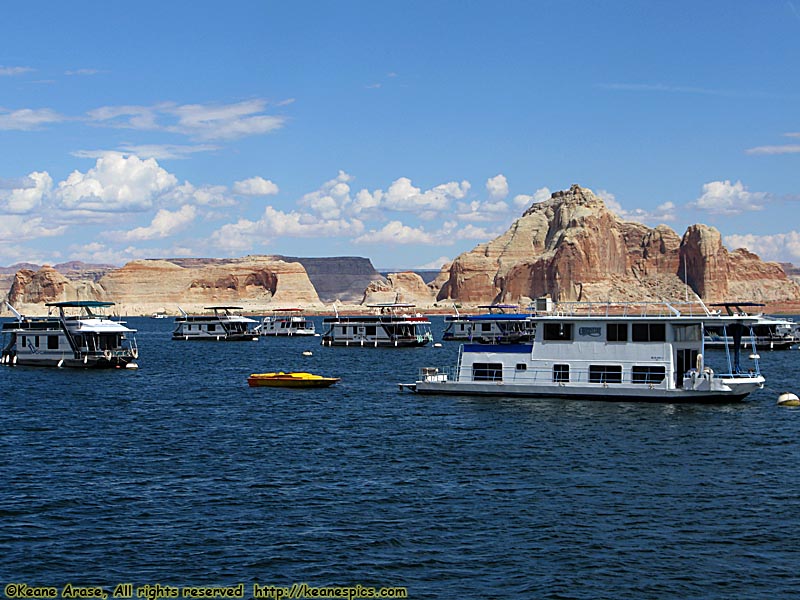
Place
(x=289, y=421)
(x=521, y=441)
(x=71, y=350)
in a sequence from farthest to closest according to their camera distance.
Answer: (x=71, y=350) < (x=289, y=421) < (x=521, y=441)

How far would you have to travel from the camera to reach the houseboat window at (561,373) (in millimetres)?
63938

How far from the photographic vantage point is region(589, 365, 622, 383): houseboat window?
6253 cm

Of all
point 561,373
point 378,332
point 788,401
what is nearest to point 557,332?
point 561,373

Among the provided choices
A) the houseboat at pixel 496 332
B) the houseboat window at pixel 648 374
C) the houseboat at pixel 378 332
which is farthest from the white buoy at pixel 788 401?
the houseboat at pixel 378 332

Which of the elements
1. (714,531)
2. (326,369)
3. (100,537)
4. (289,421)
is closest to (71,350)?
(326,369)

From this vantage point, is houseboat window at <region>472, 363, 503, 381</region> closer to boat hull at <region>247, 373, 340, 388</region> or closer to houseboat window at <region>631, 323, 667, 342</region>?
houseboat window at <region>631, 323, 667, 342</region>

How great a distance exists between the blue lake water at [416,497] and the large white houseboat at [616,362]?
1181mm

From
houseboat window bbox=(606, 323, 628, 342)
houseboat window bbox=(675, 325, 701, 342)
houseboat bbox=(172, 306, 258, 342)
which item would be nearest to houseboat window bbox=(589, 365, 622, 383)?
houseboat window bbox=(606, 323, 628, 342)

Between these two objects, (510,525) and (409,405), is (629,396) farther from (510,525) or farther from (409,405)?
(510,525)

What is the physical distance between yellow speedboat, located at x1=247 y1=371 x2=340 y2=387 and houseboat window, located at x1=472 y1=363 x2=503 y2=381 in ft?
57.7

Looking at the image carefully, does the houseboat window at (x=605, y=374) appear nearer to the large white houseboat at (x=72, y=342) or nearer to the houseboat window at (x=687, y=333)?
the houseboat window at (x=687, y=333)

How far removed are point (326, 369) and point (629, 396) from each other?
50061mm

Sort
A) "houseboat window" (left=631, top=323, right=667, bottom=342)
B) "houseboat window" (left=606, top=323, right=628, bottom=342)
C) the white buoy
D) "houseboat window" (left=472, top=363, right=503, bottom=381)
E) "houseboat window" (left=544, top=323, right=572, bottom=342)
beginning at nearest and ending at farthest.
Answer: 1. "houseboat window" (left=631, top=323, right=667, bottom=342)
2. "houseboat window" (left=606, top=323, right=628, bottom=342)
3. "houseboat window" (left=544, top=323, right=572, bottom=342)
4. the white buoy
5. "houseboat window" (left=472, top=363, right=503, bottom=381)

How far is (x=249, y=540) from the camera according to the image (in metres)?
32.3
